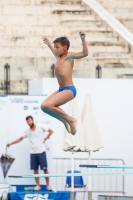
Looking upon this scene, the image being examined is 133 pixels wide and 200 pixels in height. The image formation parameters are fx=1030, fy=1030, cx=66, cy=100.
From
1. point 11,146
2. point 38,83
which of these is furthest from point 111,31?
point 11,146

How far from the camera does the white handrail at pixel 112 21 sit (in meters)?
25.7

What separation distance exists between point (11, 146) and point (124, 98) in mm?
3267

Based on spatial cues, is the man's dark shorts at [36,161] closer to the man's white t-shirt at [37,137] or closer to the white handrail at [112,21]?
the man's white t-shirt at [37,137]

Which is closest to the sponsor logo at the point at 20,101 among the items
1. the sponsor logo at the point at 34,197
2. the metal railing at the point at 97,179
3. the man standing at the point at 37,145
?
the man standing at the point at 37,145

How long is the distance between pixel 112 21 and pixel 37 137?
13.7ft

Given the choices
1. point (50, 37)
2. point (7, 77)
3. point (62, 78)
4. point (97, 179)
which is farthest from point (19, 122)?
point (62, 78)

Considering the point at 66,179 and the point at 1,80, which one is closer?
the point at 66,179

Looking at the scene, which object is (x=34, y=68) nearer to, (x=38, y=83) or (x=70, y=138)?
(x=38, y=83)

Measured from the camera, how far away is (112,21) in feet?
84.4

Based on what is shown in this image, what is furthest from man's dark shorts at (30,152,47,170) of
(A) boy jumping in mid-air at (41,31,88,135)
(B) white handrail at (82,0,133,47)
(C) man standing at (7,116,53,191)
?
(A) boy jumping in mid-air at (41,31,88,135)

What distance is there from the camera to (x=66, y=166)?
79.4 ft

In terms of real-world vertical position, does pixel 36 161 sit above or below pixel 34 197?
above

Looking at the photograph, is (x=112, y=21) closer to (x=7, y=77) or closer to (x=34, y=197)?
(x=7, y=77)

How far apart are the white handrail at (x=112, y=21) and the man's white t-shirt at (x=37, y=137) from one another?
3.86 m
